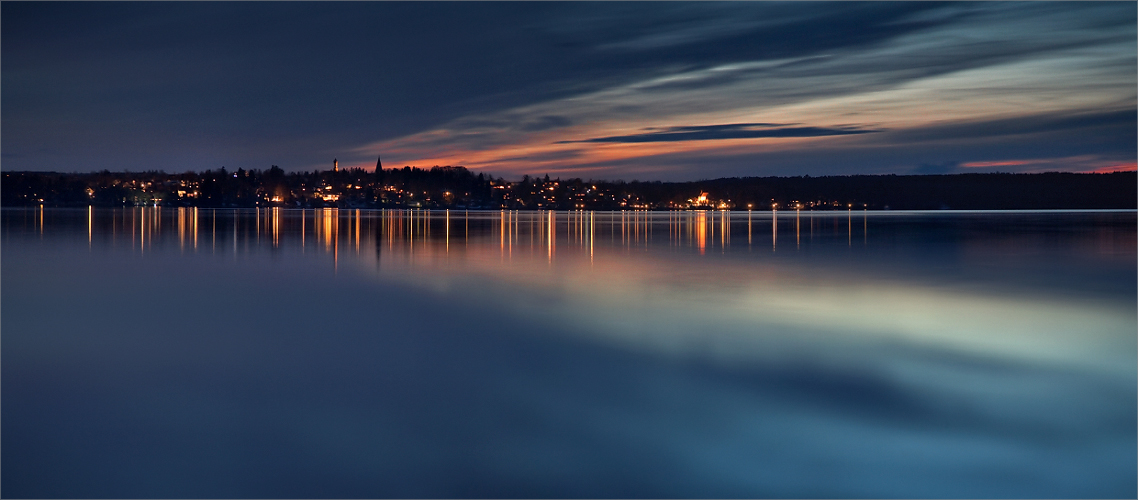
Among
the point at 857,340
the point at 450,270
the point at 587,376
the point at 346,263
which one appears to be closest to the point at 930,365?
the point at 857,340

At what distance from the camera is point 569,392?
6.02 metres

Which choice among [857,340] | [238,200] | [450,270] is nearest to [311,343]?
[857,340]

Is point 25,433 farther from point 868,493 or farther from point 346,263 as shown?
point 346,263

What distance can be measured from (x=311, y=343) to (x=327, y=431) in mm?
3175

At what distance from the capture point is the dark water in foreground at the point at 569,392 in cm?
436

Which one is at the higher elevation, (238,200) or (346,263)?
(238,200)

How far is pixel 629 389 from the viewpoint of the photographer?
6.10m

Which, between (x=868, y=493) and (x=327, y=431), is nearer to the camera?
(x=868, y=493)

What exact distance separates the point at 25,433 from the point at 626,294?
8506mm

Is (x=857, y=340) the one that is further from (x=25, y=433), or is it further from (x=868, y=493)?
(x=25, y=433)

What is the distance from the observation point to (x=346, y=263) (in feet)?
59.8

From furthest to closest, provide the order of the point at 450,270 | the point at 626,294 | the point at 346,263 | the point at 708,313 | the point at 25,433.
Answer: the point at 346,263, the point at 450,270, the point at 626,294, the point at 708,313, the point at 25,433

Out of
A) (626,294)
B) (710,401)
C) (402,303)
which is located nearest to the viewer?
(710,401)

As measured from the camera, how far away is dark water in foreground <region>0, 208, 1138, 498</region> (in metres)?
4.36
